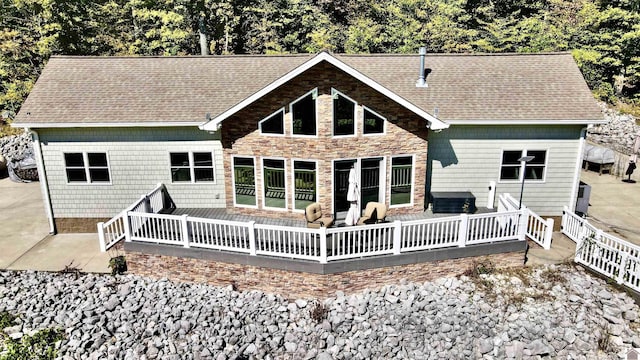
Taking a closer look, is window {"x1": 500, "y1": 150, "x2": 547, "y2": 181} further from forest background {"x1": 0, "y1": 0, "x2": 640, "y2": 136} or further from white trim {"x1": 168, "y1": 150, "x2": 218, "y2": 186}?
forest background {"x1": 0, "y1": 0, "x2": 640, "y2": 136}

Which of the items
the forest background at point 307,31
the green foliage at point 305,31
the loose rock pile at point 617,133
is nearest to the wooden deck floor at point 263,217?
the loose rock pile at point 617,133

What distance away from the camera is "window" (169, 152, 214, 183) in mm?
13758

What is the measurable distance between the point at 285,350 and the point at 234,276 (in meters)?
2.59

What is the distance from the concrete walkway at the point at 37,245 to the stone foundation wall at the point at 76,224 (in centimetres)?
22

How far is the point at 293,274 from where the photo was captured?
10.8 meters

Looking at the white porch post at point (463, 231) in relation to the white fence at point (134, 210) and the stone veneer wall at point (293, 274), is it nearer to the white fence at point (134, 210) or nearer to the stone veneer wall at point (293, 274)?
the stone veneer wall at point (293, 274)

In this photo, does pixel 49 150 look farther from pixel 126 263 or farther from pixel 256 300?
pixel 256 300

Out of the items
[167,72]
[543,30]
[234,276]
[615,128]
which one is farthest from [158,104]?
[543,30]

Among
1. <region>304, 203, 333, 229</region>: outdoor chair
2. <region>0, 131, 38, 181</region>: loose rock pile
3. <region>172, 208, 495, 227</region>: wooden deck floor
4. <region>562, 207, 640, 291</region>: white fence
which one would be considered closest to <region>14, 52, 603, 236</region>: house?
<region>172, 208, 495, 227</region>: wooden deck floor

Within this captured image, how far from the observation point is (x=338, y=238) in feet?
34.9

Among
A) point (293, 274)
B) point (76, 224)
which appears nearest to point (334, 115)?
point (293, 274)

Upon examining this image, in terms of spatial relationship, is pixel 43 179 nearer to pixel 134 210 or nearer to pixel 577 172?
pixel 134 210

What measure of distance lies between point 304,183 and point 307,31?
2573cm

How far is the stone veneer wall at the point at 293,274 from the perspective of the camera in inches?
425
